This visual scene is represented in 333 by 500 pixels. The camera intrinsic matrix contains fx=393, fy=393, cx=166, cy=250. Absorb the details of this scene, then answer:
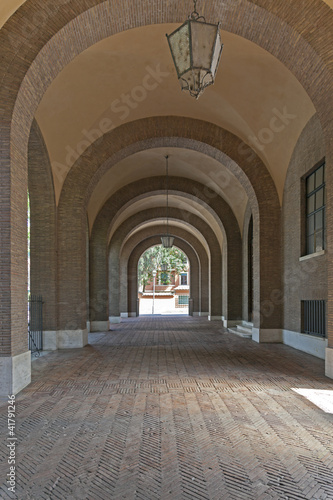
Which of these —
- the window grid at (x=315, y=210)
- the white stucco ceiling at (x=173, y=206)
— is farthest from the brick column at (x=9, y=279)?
the white stucco ceiling at (x=173, y=206)

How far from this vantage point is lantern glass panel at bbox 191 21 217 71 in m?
4.61

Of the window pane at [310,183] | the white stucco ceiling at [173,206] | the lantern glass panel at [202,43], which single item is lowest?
the window pane at [310,183]

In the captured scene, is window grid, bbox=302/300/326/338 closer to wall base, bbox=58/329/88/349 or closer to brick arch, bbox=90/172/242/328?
wall base, bbox=58/329/88/349

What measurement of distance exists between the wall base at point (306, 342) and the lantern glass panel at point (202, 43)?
→ 7.44m

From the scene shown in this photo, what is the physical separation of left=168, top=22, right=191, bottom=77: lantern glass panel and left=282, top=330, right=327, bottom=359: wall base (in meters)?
7.48

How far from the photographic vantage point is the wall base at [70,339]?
1197 cm

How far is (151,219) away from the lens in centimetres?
2591

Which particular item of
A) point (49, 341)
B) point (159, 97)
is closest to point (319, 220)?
point (159, 97)

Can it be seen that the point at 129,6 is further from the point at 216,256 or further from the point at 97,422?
the point at 216,256

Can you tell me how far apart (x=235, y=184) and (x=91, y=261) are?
719cm

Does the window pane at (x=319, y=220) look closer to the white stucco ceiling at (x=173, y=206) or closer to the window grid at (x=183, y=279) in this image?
the white stucco ceiling at (x=173, y=206)

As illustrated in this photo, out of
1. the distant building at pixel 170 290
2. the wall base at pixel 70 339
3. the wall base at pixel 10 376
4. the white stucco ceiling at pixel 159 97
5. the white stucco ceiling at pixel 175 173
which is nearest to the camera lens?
the wall base at pixel 10 376

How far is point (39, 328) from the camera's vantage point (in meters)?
11.6

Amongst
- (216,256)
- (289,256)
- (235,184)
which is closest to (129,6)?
(289,256)
